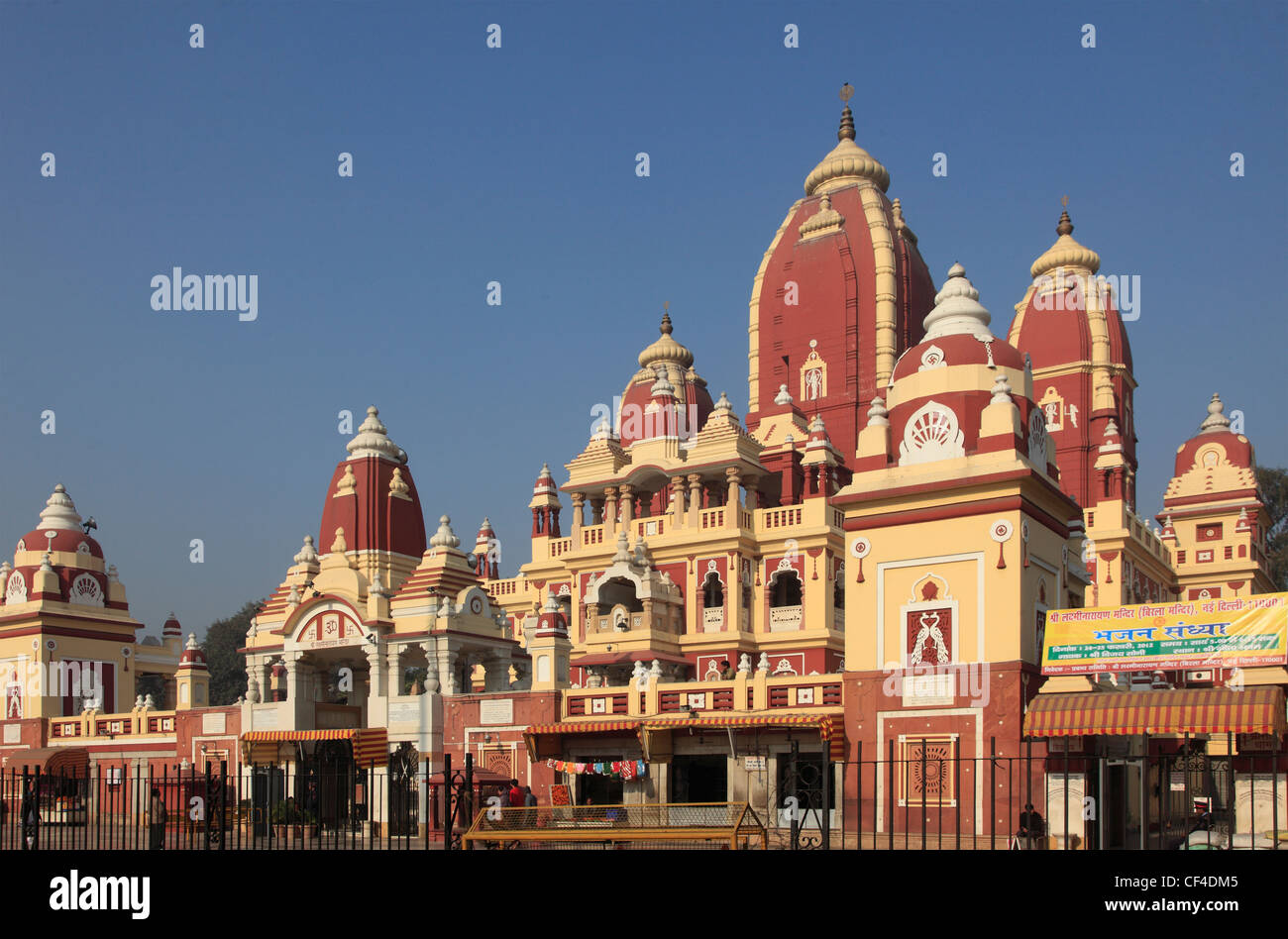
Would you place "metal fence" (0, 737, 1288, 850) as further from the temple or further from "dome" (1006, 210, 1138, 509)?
"dome" (1006, 210, 1138, 509)

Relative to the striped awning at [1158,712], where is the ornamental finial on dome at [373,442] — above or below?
above

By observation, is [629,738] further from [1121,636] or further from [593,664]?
[1121,636]

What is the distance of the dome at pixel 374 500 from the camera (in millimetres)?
37469

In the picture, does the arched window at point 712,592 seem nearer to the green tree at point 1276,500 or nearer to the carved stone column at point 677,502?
the carved stone column at point 677,502

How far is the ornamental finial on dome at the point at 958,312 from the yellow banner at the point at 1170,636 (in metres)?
6.54

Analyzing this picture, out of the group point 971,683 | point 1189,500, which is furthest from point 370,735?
point 1189,500

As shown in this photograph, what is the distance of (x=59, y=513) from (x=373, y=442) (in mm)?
13561

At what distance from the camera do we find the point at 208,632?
86.6m

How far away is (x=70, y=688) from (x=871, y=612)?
2918 cm

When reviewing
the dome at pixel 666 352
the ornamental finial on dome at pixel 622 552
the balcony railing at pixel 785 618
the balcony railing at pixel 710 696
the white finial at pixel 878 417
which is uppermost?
the dome at pixel 666 352

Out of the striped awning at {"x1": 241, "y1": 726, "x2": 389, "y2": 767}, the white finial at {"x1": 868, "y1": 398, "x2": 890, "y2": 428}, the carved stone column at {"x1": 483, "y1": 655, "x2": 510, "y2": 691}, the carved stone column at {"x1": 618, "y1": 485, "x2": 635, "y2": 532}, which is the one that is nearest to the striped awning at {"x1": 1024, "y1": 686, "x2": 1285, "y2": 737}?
the white finial at {"x1": 868, "y1": 398, "x2": 890, "y2": 428}

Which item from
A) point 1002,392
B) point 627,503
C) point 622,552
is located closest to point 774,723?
point 1002,392

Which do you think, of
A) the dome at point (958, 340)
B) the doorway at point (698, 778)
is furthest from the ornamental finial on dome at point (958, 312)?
the doorway at point (698, 778)

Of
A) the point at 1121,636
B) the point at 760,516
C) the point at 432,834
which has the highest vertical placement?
the point at 760,516
